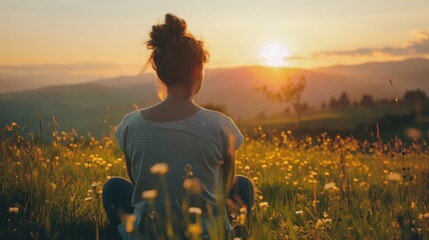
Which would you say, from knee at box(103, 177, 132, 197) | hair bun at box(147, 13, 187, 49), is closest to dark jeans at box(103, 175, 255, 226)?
knee at box(103, 177, 132, 197)

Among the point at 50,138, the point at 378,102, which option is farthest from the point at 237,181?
the point at 378,102

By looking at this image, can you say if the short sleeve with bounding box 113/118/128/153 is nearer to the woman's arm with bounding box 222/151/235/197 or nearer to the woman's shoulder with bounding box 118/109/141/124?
the woman's shoulder with bounding box 118/109/141/124

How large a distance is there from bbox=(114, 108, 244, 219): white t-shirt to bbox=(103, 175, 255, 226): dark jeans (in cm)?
50

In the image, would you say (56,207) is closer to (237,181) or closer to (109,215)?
(109,215)

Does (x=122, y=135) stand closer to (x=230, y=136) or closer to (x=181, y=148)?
(x=181, y=148)

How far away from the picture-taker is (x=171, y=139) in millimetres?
4023

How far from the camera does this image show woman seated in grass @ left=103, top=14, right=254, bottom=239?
4004 millimetres

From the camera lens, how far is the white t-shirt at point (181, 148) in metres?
4.02

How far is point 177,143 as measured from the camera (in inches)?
158

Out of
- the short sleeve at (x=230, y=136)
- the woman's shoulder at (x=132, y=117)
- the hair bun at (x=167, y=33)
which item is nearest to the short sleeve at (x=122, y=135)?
the woman's shoulder at (x=132, y=117)

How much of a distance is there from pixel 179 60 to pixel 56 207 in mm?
2070

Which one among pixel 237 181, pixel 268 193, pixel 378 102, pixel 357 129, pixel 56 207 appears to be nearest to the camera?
pixel 237 181

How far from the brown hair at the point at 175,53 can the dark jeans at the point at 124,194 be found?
3.74 feet

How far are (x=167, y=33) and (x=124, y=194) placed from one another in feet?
5.17
